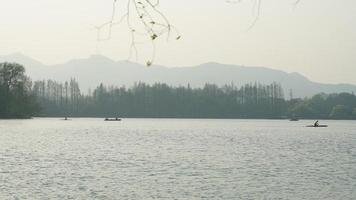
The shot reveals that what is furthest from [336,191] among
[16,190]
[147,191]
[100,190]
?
[16,190]

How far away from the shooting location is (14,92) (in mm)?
163500

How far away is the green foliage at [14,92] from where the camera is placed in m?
162

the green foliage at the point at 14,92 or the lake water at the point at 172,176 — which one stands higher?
the green foliage at the point at 14,92

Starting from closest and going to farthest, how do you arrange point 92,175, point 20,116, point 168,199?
point 168,199 → point 92,175 → point 20,116

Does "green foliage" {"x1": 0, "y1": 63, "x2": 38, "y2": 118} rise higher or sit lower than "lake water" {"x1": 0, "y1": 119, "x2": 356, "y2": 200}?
higher

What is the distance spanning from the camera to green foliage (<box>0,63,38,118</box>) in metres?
162

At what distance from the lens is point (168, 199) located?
1305 inches

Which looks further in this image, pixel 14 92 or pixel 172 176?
pixel 14 92

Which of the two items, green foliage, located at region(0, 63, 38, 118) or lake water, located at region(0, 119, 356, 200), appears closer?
lake water, located at region(0, 119, 356, 200)

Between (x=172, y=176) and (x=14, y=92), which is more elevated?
(x=14, y=92)

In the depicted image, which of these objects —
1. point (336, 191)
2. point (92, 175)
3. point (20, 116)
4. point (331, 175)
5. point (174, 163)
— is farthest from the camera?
point (20, 116)

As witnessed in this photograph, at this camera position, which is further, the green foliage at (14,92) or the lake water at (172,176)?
the green foliage at (14,92)

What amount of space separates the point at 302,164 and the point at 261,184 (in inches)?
722

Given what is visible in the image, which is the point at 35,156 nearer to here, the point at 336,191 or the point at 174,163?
the point at 174,163
